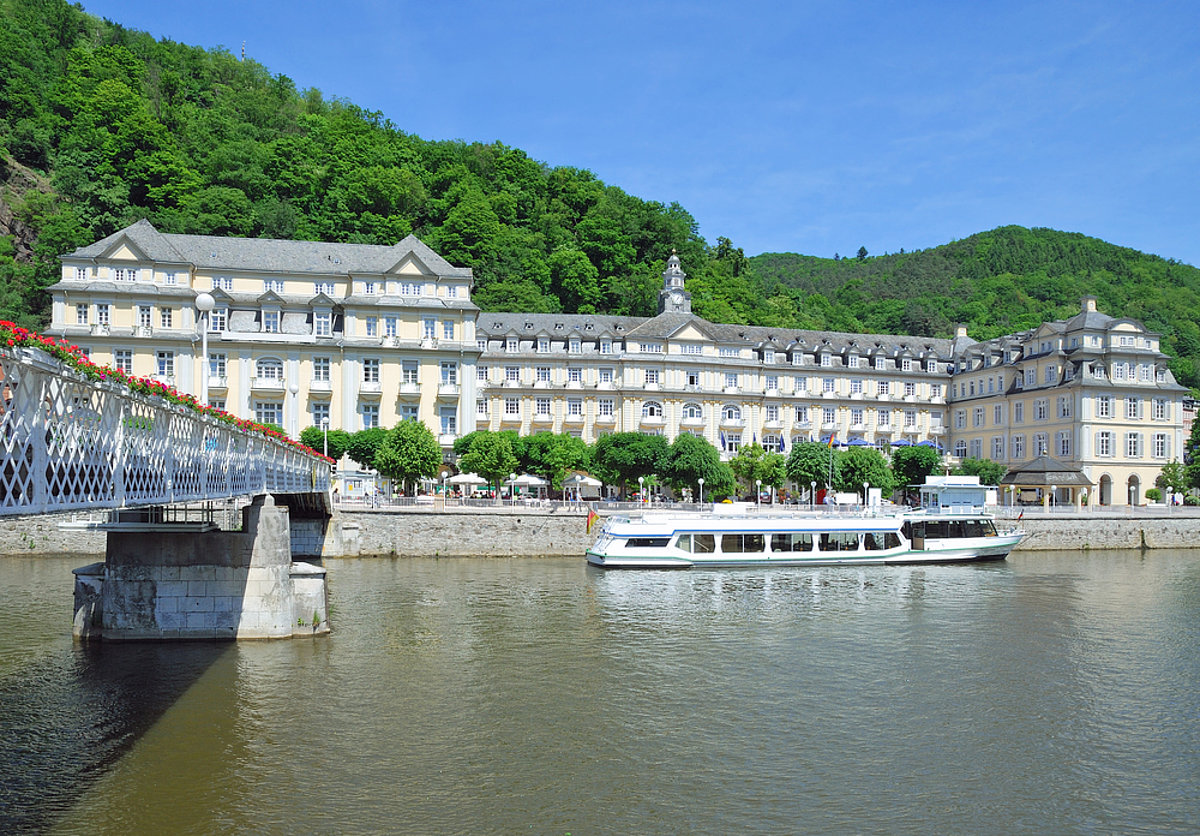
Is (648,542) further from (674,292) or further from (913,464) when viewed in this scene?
(674,292)

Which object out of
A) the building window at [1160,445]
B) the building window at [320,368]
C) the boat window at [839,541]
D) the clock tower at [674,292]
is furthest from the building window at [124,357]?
the building window at [1160,445]

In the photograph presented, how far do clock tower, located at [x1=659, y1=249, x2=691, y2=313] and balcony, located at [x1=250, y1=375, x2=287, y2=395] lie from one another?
38.9m

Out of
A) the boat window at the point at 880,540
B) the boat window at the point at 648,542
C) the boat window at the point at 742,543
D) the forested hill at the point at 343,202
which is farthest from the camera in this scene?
the forested hill at the point at 343,202

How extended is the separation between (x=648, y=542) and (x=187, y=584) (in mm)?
24932

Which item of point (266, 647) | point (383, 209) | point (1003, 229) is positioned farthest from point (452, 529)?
point (1003, 229)

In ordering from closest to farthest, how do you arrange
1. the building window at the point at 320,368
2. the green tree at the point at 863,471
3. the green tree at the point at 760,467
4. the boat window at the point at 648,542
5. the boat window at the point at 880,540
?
1. the boat window at the point at 648,542
2. the boat window at the point at 880,540
3. the green tree at the point at 863,471
4. the building window at the point at 320,368
5. the green tree at the point at 760,467

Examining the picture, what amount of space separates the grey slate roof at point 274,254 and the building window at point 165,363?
6339 mm

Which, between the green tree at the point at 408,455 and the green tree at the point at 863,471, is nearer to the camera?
the green tree at the point at 408,455

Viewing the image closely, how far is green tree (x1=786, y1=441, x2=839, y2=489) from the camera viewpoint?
6234cm

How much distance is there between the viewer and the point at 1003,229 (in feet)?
494

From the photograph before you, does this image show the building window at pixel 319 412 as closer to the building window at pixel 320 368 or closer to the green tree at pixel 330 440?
the building window at pixel 320 368

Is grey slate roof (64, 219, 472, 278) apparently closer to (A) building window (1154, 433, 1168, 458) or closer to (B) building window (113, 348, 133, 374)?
(B) building window (113, 348, 133, 374)

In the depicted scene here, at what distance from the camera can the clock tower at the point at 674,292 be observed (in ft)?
295

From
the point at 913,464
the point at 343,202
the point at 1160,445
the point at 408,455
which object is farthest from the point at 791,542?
the point at 343,202
